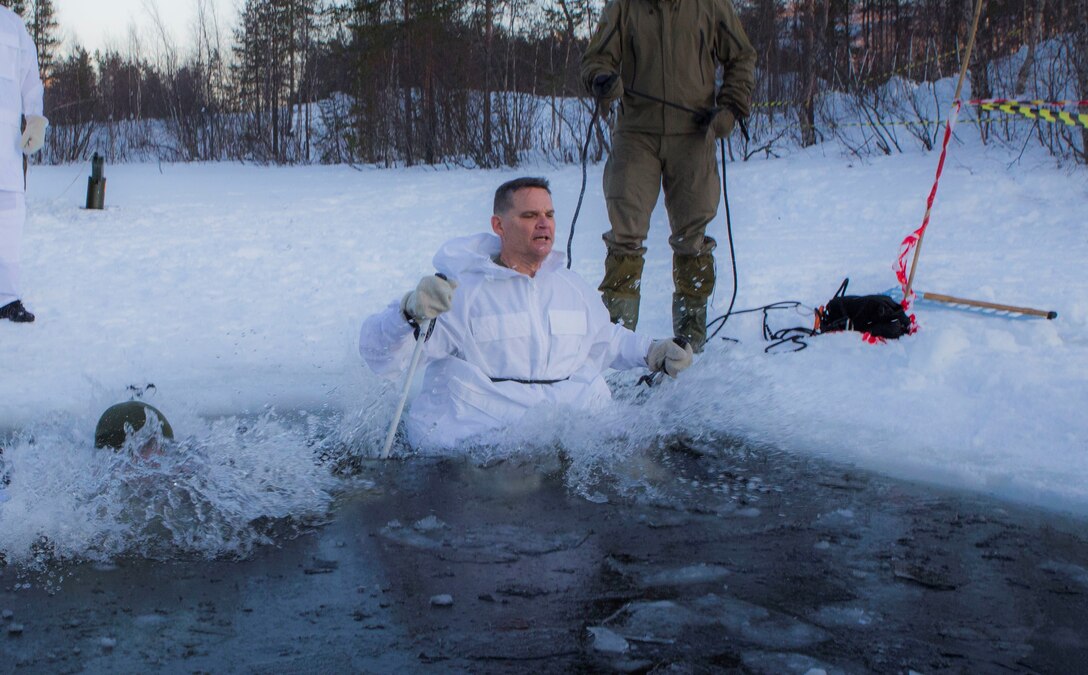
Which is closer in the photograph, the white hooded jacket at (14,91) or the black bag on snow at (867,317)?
the black bag on snow at (867,317)

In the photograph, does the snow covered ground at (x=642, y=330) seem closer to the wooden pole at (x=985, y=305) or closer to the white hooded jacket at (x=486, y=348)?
the wooden pole at (x=985, y=305)

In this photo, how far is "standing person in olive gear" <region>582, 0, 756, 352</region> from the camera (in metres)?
5.00

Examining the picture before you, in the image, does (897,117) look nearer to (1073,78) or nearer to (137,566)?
(1073,78)

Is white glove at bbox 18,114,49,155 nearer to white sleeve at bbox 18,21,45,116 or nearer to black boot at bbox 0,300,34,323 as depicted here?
white sleeve at bbox 18,21,45,116

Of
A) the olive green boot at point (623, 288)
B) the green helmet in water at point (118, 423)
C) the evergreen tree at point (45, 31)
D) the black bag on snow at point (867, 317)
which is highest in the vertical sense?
the evergreen tree at point (45, 31)

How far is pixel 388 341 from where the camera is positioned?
366 cm

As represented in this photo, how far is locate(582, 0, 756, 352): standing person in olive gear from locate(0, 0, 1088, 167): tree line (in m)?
5.50

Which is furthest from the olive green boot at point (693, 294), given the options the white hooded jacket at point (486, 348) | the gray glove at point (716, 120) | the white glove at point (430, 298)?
the white glove at point (430, 298)

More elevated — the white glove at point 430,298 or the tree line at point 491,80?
the tree line at point 491,80

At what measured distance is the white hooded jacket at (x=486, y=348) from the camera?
12.4 feet

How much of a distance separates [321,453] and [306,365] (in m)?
1.82

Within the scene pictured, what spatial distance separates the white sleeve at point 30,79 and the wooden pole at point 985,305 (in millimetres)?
5146

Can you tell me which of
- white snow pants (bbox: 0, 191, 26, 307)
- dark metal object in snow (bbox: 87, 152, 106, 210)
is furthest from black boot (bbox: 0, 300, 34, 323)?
dark metal object in snow (bbox: 87, 152, 106, 210)

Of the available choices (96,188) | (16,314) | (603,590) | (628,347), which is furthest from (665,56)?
(96,188)
